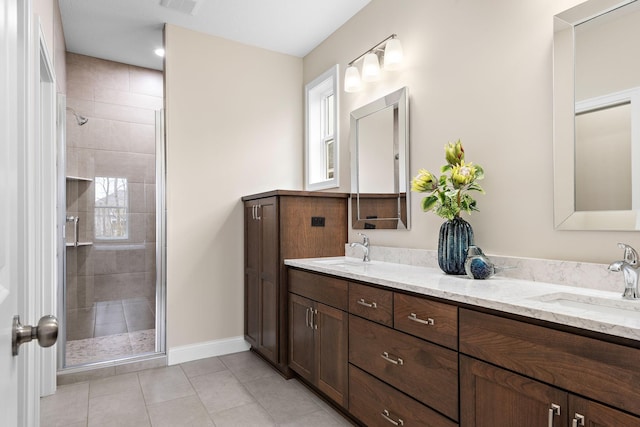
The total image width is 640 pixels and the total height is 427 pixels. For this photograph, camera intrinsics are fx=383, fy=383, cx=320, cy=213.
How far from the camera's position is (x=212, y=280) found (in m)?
3.28

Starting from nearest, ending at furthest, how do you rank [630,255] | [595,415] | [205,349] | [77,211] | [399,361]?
[595,415] → [630,255] → [399,361] → [77,211] → [205,349]

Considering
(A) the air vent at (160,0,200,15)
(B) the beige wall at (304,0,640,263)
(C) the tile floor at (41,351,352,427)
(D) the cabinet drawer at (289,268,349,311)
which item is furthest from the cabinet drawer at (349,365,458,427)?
(A) the air vent at (160,0,200,15)

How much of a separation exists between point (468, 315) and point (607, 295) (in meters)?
0.52

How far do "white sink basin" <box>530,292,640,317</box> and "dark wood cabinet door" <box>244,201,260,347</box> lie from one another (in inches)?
84.0

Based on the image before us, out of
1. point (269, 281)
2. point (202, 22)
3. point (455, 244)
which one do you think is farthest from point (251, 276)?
point (202, 22)

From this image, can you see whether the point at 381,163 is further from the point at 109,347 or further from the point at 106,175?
the point at 109,347

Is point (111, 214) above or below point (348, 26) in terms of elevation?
below

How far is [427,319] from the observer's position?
1566 millimetres

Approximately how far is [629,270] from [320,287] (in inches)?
58.2

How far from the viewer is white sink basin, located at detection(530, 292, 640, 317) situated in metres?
1.29

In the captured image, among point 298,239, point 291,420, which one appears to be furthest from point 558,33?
point 291,420

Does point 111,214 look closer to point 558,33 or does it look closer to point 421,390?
point 421,390

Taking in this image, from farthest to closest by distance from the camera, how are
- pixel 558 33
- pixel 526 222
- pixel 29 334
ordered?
pixel 526 222
pixel 558 33
pixel 29 334

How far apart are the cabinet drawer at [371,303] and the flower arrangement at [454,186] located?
0.53 m
